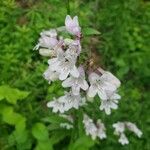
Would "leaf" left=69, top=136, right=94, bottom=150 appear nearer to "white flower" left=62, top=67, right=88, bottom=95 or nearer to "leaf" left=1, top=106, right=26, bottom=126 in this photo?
"leaf" left=1, top=106, right=26, bottom=126

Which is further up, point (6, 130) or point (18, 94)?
point (18, 94)

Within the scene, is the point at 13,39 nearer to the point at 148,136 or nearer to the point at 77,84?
the point at 148,136

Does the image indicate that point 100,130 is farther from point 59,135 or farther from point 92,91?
point 92,91

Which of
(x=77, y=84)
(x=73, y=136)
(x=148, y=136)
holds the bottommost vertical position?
(x=148, y=136)

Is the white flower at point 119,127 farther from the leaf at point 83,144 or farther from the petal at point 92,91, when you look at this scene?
the petal at point 92,91

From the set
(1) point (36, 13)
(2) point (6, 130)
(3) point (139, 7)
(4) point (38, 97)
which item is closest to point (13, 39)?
(1) point (36, 13)

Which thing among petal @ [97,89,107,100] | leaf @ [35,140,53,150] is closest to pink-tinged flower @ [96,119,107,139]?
leaf @ [35,140,53,150]
